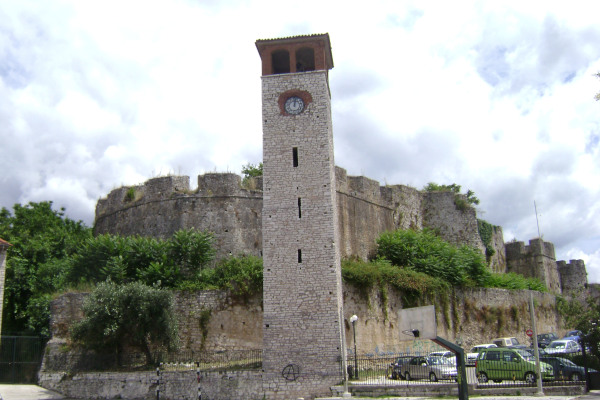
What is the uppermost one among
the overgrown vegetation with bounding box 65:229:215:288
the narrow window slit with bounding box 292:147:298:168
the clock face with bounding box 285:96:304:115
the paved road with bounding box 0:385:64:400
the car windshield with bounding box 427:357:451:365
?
the clock face with bounding box 285:96:304:115

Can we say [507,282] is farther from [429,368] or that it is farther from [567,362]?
[429,368]

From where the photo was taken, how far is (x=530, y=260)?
48688 mm

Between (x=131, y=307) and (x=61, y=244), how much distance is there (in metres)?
12.4

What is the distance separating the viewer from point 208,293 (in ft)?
86.4

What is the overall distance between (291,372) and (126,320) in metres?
6.82

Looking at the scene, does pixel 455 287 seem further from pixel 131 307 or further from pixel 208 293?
pixel 131 307

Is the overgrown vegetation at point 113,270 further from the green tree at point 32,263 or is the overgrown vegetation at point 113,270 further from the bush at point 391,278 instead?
the bush at point 391,278

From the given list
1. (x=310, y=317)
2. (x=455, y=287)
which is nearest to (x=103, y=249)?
(x=310, y=317)

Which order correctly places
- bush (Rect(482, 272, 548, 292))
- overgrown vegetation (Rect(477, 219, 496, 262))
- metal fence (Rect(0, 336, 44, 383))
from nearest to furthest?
metal fence (Rect(0, 336, 44, 383)), bush (Rect(482, 272, 548, 292)), overgrown vegetation (Rect(477, 219, 496, 262))

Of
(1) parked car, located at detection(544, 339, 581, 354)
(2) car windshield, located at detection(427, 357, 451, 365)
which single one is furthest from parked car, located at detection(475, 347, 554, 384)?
(1) parked car, located at detection(544, 339, 581, 354)

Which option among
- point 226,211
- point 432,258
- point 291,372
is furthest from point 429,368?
point 226,211

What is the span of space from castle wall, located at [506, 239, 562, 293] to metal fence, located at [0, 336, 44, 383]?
36.3 metres

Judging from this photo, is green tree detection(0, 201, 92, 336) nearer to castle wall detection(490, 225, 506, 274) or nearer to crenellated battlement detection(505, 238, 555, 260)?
castle wall detection(490, 225, 506, 274)

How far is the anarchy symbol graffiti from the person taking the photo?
73.0 ft
